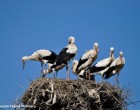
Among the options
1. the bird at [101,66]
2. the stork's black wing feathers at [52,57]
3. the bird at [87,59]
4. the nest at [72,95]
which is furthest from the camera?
the stork's black wing feathers at [52,57]

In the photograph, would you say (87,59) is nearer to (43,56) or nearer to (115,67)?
(115,67)

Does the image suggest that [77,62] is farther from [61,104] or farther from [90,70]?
[61,104]

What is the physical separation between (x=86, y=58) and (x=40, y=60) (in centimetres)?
202

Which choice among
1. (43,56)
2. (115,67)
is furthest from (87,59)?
(43,56)

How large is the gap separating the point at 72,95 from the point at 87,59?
120 inches

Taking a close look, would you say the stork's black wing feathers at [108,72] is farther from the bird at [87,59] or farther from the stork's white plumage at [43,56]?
the stork's white plumage at [43,56]

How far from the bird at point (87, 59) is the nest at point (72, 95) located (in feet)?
6.28

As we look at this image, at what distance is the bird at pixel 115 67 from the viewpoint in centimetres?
2238

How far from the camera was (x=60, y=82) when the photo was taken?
65.6 ft

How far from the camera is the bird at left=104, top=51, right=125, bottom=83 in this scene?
73.4 ft

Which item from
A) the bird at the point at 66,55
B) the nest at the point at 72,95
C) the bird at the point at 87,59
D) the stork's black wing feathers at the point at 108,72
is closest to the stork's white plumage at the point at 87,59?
the bird at the point at 87,59

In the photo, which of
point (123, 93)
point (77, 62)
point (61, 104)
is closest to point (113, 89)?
point (123, 93)

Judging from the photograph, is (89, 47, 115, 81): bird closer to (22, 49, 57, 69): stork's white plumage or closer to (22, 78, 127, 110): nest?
(22, 49, 57, 69): stork's white plumage

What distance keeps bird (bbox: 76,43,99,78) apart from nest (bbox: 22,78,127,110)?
191 centimetres
